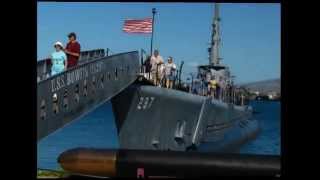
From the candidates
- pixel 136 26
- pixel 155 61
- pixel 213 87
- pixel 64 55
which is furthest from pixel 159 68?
pixel 64 55

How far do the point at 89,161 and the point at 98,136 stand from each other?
21 centimetres

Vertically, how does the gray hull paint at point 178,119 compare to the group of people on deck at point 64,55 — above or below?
below

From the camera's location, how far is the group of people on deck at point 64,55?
6.63 m

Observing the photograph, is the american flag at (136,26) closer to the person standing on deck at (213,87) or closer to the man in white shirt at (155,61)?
the man in white shirt at (155,61)

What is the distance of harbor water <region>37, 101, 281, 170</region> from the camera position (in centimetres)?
665

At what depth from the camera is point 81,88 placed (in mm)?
6789

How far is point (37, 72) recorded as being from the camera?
6.58 m


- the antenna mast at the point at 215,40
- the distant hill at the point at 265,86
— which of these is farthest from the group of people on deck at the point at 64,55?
the distant hill at the point at 265,86

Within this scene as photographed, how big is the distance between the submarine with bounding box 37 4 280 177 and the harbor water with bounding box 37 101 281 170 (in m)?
0.05

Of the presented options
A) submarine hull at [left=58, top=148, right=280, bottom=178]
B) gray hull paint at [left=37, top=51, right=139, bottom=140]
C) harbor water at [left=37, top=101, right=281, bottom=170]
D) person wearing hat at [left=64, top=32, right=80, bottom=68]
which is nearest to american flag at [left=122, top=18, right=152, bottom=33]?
gray hull paint at [left=37, top=51, right=139, bottom=140]

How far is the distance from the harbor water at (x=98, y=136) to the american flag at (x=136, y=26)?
652mm
